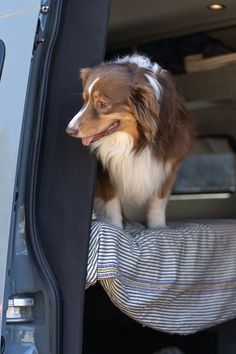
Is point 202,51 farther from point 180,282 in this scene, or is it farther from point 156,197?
point 180,282

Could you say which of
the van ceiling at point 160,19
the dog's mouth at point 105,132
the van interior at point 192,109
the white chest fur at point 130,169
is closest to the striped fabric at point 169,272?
the white chest fur at point 130,169

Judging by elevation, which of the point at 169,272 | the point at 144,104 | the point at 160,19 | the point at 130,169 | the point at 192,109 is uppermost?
the point at 160,19

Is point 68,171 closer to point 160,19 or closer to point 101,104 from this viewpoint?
point 101,104

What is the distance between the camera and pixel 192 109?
4.86 meters

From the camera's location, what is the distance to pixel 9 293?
2133 millimetres

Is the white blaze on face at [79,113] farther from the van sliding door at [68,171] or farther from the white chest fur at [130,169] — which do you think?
the white chest fur at [130,169]

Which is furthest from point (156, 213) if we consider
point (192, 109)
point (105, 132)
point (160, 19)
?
point (192, 109)

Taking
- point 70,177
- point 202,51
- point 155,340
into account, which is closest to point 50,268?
point 70,177

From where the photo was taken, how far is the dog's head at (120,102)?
2574 millimetres

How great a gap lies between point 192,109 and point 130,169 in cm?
201

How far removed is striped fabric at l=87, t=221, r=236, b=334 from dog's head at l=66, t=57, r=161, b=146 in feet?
1.27

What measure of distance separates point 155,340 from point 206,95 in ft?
5.87

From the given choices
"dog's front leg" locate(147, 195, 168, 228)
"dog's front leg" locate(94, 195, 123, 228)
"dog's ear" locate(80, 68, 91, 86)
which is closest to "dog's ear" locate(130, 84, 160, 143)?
"dog's ear" locate(80, 68, 91, 86)

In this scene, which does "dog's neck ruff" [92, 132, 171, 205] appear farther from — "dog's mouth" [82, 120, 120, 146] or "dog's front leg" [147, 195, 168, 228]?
"dog's front leg" [147, 195, 168, 228]
